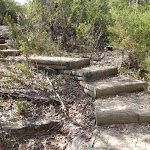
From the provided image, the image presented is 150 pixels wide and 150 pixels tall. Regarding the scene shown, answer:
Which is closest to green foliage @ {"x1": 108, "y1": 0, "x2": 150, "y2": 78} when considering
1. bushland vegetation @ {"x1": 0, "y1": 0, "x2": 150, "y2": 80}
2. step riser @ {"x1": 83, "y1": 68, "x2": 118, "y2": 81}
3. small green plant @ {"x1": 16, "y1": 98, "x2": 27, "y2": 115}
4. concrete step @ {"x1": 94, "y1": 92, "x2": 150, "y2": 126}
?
bushland vegetation @ {"x1": 0, "y1": 0, "x2": 150, "y2": 80}

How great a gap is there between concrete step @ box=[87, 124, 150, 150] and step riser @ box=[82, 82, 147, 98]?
0.92 m

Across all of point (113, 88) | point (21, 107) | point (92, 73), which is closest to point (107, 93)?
point (113, 88)

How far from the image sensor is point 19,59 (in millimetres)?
4770

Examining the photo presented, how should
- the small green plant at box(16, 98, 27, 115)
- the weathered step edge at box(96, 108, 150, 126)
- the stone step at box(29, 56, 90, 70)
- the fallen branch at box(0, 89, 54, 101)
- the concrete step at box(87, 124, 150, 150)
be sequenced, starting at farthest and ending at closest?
the stone step at box(29, 56, 90, 70) < the fallen branch at box(0, 89, 54, 101) < the small green plant at box(16, 98, 27, 115) < the weathered step edge at box(96, 108, 150, 126) < the concrete step at box(87, 124, 150, 150)

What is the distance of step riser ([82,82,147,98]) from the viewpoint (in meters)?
3.47

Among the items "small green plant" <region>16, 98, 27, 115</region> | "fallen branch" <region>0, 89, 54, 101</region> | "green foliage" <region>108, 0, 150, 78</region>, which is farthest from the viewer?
"green foliage" <region>108, 0, 150, 78</region>

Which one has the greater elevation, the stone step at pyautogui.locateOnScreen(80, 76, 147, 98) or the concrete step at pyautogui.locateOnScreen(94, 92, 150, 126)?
the stone step at pyautogui.locateOnScreen(80, 76, 147, 98)

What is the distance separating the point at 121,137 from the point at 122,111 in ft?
1.43

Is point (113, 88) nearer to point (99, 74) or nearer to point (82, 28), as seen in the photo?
point (99, 74)

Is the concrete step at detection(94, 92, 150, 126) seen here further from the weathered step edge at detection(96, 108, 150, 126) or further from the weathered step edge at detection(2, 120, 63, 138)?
the weathered step edge at detection(2, 120, 63, 138)

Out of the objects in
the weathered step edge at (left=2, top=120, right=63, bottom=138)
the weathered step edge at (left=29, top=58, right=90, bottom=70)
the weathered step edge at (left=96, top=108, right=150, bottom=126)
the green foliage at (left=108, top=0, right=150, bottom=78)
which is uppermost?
the green foliage at (left=108, top=0, right=150, bottom=78)

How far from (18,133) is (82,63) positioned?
8.58 feet

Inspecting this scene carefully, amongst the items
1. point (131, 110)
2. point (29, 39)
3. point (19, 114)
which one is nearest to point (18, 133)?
point (19, 114)

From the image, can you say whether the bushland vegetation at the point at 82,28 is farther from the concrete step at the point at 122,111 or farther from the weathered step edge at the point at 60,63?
the concrete step at the point at 122,111
